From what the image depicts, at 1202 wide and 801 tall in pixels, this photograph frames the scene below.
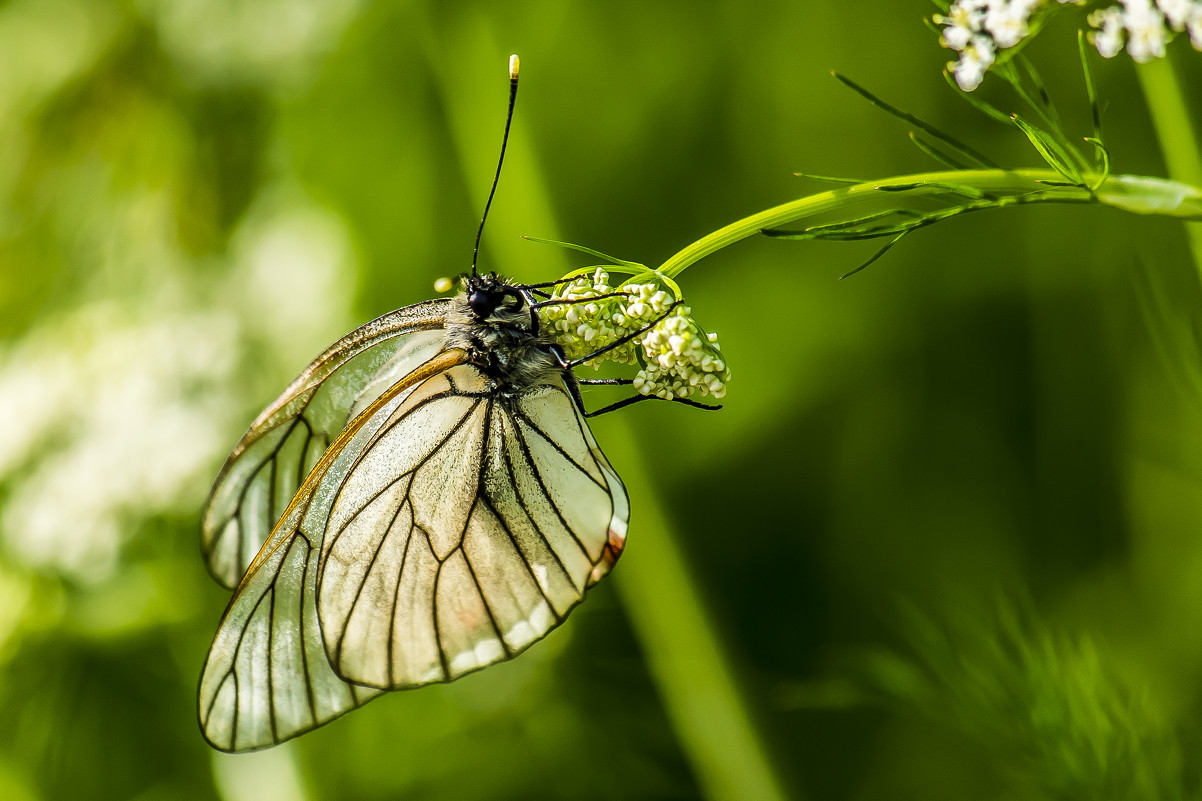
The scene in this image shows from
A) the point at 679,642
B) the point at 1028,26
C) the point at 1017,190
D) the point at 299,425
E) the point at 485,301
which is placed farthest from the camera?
the point at 679,642

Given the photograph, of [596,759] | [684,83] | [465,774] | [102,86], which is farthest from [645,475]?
[102,86]

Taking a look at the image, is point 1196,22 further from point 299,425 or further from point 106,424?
point 106,424

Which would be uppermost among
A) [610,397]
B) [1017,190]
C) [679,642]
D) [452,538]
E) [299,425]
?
[299,425]

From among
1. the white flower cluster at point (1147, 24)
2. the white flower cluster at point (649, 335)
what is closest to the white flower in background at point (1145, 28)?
the white flower cluster at point (1147, 24)

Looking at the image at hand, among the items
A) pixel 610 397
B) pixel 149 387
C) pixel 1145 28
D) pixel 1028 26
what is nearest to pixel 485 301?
pixel 1028 26

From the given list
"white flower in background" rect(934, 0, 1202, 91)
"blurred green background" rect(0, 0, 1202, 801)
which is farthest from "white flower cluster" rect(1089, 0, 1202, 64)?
"blurred green background" rect(0, 0, 1202, 801)

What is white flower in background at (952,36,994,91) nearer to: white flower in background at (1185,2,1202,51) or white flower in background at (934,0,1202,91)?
white flower in background at (934,0,1202,91)

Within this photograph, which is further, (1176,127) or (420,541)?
(420,541)
